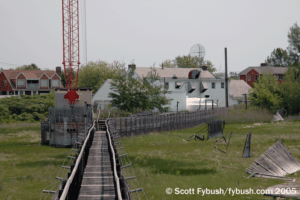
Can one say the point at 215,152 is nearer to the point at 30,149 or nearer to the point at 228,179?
the point at 228,179

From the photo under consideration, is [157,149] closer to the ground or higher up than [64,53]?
closer to the ground

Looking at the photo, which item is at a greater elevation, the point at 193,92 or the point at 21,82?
the point at 21,82

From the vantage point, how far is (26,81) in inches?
4141

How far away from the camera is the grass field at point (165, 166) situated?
1833 cm

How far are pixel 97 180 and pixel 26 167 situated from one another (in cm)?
1399

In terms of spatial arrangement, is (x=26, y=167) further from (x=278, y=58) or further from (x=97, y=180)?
(x=278, y=58)

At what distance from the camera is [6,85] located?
103 metres

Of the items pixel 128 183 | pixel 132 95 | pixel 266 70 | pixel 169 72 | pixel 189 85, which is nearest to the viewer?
pixel 128 183

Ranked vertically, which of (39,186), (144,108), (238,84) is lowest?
(39,186)

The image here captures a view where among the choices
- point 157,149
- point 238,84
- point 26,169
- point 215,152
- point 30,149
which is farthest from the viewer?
point 238,84

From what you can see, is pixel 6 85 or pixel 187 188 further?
pixel 6 85

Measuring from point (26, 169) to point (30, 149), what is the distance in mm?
10786

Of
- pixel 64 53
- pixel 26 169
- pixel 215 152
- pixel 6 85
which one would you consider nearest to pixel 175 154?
pixel 215 152

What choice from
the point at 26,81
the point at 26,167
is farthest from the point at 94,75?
the point at 26,167
